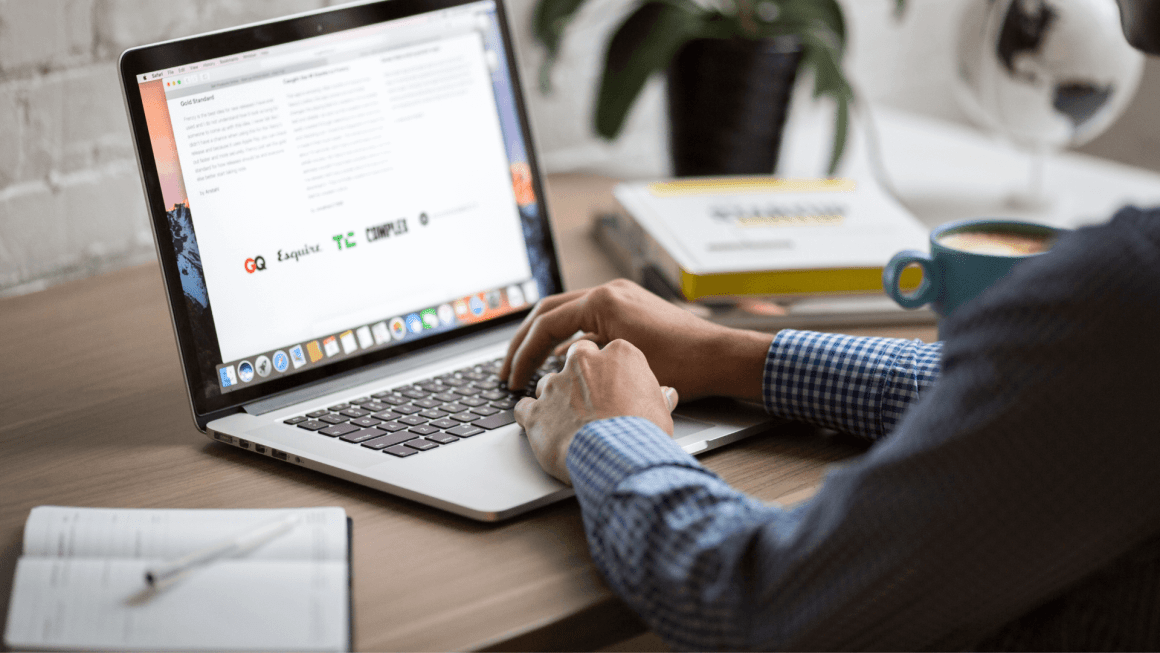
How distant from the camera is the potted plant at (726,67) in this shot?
1255mm

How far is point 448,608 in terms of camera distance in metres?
0.54

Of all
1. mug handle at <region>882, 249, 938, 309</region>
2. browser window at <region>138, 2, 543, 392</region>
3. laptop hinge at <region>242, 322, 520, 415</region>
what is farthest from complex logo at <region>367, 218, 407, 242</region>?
mug handle at <region>882, 249, 938, 309</region>

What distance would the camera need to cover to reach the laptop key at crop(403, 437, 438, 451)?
0.69 meters

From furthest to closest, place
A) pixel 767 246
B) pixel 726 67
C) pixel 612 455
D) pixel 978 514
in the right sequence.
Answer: pixel 726 67 → pixel 767 246 → pixel 612 455 → pixel 978 514

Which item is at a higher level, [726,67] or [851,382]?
[726,67]

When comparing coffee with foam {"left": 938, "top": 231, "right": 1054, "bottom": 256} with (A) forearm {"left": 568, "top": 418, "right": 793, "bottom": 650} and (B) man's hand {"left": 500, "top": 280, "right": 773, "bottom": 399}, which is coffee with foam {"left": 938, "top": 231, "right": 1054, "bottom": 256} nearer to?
(B) man's hand {"left": 500, "top": 280, "right": 773, "bottom": 399}

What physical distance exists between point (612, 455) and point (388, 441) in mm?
201

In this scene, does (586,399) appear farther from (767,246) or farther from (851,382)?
(767,246)

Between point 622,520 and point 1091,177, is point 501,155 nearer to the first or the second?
point 622,520

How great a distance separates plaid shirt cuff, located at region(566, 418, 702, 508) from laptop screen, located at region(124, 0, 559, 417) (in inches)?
11.2

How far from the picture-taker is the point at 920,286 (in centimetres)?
86

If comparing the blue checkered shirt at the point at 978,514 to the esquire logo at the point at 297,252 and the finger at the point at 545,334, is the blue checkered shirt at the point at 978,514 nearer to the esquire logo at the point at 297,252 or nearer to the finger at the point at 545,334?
the finger at the point at 545,334

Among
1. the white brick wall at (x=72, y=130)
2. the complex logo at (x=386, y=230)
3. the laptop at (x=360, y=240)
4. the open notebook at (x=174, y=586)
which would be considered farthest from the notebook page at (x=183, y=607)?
the white brick wall at (x=72, y=130)

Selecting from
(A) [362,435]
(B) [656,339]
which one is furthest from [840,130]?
(A) [362,435]
